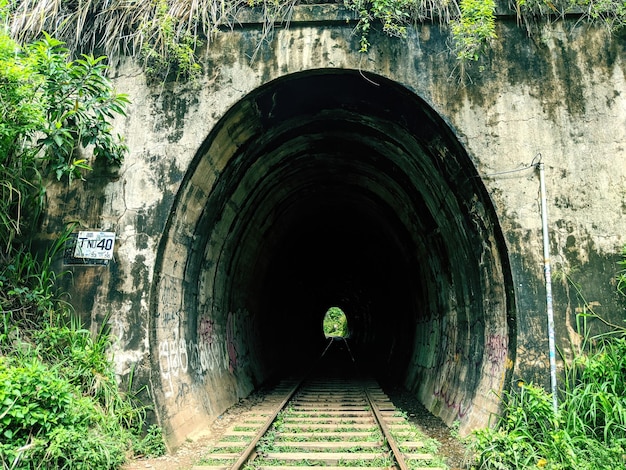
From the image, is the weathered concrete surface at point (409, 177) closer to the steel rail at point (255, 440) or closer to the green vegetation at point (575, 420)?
the green vegetation at point (575, 420)

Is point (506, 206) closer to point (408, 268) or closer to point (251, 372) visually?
point (408, 268)

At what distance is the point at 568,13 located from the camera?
566 centimetres

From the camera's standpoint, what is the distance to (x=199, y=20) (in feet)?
19.4

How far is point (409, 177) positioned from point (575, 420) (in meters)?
4.12

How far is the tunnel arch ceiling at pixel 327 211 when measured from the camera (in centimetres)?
555

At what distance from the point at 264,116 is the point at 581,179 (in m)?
4.00

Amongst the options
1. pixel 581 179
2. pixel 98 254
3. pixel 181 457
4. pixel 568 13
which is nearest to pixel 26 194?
pixel 98 254

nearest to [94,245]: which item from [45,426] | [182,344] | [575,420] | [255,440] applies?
[182,344]

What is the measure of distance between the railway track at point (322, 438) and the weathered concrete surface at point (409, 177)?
640 millimetres

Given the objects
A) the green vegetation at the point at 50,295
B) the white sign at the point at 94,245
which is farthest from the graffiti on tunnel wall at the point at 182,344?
the white sign at the point at 94,245

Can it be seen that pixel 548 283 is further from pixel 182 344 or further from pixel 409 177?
pixel 182 344

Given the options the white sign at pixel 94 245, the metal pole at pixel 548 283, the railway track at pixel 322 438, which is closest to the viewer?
the metal pole at pixel 548 283

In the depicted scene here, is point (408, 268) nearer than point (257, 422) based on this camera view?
No

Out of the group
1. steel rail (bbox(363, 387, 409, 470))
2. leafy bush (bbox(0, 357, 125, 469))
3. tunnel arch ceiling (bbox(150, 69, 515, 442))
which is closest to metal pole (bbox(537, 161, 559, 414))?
tunnel arch ceiling (bbox(150, 69, 515, 442))
